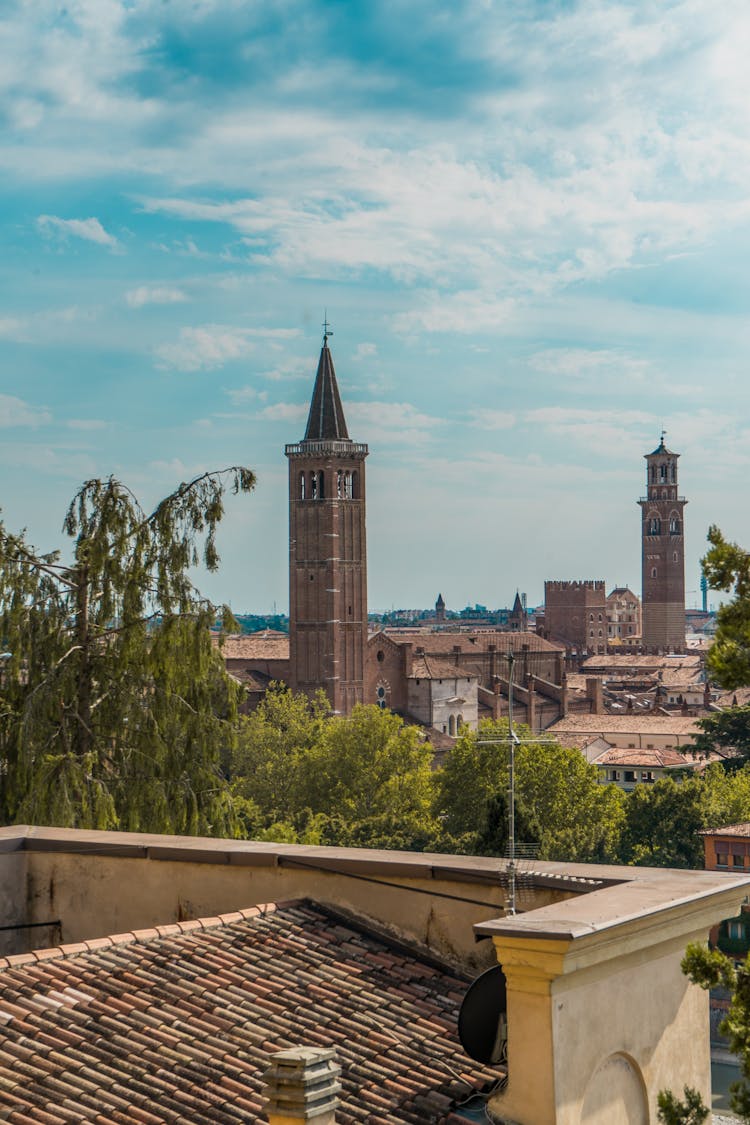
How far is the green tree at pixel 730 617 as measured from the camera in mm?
6402

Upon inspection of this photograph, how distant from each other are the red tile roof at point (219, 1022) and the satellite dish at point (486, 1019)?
112mm

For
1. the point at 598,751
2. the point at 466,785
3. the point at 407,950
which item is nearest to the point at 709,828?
the point at 466,785

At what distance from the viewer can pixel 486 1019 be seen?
4902 mm

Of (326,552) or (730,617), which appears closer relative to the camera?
(730,617)

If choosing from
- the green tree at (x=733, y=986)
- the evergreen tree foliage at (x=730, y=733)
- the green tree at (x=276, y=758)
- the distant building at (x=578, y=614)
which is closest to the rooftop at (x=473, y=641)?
the green tree at (x=276, y=758)

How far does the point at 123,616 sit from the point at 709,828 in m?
36.2

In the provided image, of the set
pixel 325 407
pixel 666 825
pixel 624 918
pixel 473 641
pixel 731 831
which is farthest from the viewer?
pixel 473 641

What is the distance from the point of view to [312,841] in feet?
122

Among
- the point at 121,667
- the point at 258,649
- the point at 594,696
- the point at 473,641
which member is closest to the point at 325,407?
the point at 258,649

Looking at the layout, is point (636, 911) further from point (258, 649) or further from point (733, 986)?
point (258, 649)

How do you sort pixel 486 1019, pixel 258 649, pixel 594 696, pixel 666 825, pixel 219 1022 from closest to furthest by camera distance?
pixel 486 1019 < pixel 219 1022 < pixel 666 825 < pixel 258 649 < pixel 594 696

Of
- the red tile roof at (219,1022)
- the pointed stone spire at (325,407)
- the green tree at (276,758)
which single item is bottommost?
the green tree at (276,758)

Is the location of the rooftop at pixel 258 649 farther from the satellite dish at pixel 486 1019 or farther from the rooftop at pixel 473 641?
the satellite dish at pixel 486 1019

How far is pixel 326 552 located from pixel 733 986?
70.9 meters
